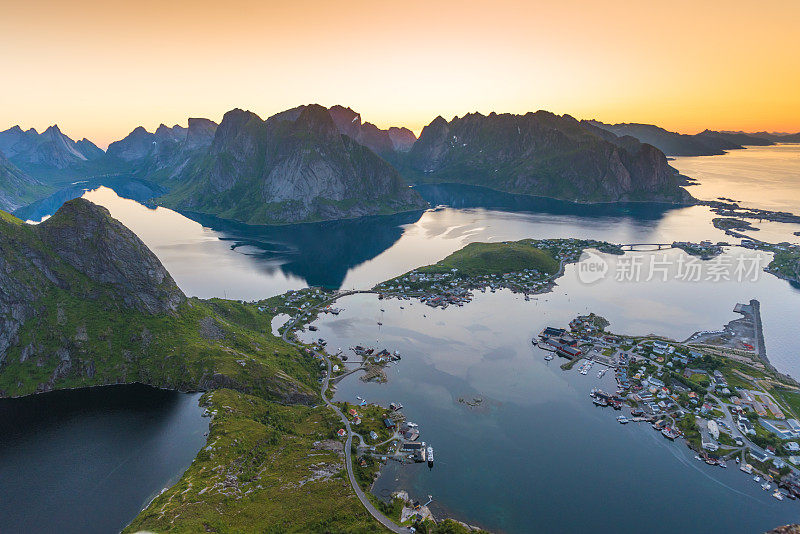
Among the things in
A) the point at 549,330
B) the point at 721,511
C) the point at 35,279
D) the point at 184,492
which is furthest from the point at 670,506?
the point at 35,279

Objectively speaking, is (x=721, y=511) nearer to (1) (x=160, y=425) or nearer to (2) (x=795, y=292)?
(1) (x=160, y=425)

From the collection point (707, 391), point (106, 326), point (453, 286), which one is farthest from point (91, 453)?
point (707, 391)

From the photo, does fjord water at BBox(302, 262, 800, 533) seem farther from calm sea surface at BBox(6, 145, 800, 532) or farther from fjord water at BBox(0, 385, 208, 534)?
fjord water at BBox(0, 385, 208, 534)

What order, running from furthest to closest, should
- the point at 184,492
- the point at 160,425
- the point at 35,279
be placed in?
the point at 35,279 → the point at 160,425 → the point at 184,492

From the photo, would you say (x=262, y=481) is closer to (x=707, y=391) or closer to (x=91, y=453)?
(x=91, y=453)

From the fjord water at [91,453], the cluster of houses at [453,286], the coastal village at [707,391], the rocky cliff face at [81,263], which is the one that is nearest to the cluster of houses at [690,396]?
the coastal village at [707,391]

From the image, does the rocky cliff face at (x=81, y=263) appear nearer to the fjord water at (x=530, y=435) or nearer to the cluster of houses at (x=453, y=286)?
the fjord water at (x=530, y=435)
